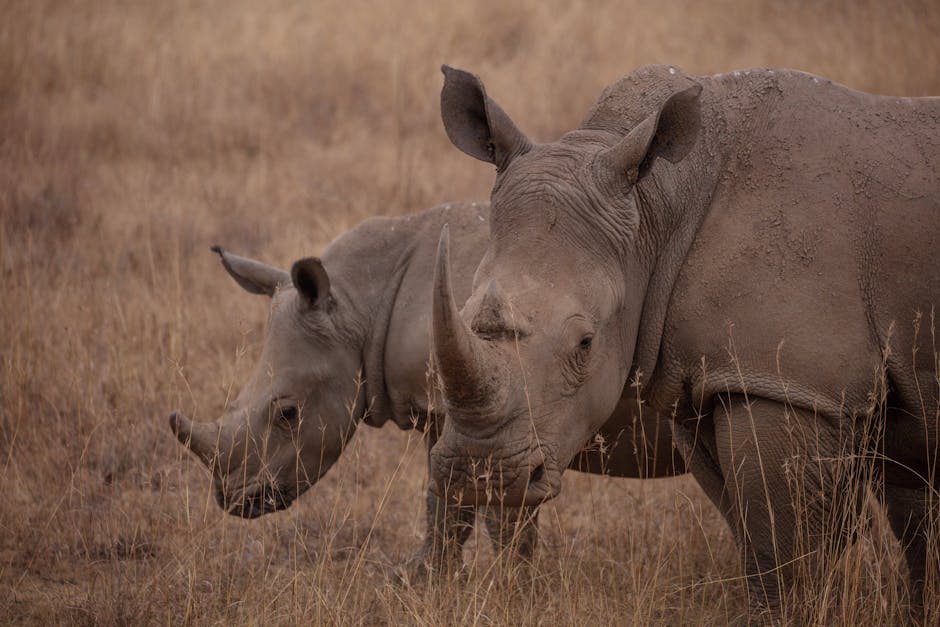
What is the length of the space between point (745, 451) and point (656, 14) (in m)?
10.2

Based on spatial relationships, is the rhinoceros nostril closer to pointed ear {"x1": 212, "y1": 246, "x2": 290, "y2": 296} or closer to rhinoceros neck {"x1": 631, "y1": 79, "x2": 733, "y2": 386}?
rhinoceros neck {"x1": 631, "y1": 79, "x2": 733, "y2": 386}

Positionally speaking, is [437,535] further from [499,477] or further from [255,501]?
[499,477]


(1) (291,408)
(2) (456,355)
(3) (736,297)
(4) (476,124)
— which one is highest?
(4) (476,124)

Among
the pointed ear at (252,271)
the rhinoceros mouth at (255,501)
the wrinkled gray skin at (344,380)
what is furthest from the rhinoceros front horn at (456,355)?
the pointed ear at (252,271)

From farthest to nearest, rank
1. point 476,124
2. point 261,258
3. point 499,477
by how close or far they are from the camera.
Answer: point 261,258
point 476,124
point 499,477

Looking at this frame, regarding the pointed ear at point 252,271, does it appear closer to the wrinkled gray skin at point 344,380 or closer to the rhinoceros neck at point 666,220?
the wrinkled gray skin at point 344,380

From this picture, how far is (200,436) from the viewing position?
5277 mm

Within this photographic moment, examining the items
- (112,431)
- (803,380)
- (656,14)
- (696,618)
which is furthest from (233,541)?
(656,14)

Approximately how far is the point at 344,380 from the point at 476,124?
6.28 feet

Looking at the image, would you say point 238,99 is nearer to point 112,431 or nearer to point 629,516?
point 112,431

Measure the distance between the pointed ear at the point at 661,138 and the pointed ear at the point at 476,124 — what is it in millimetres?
339

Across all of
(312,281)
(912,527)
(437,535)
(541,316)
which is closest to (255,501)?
(437,535)

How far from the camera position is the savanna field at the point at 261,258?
4395 mm

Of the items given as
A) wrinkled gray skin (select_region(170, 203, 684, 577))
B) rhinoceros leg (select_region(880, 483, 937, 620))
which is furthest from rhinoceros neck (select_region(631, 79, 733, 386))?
rhinoceros leg (select_region(880, 483, 937, 620))
